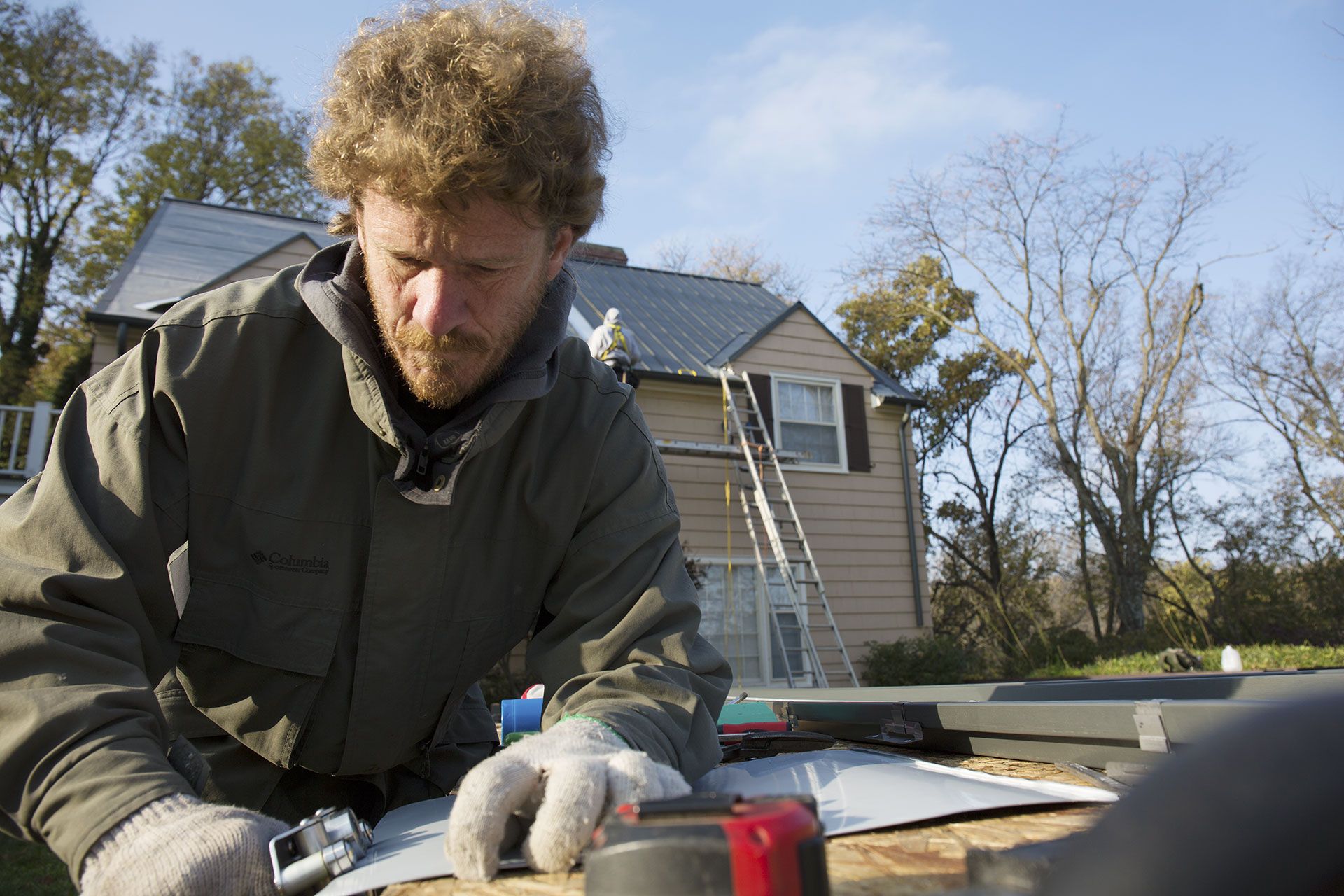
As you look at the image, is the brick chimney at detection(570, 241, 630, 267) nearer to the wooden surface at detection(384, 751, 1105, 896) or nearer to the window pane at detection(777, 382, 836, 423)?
the window pane at detection(777, 382, 836, 423)

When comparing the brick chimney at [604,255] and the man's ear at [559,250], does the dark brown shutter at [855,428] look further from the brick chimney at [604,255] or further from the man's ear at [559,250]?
the man's ear at [559,250]

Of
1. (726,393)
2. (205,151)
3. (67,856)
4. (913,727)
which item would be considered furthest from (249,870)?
(205,151)

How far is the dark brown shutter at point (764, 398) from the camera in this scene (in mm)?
11852

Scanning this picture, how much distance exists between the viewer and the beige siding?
11.2m

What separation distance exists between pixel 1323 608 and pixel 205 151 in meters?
25.2

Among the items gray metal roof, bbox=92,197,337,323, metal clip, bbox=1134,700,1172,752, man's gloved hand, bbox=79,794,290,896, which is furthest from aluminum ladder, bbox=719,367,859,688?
man's gloved hand, bbox=79,794,290,896

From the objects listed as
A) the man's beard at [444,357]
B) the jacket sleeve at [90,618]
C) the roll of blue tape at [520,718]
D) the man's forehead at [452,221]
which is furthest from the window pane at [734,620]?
the jacket sleeve at [90,618]

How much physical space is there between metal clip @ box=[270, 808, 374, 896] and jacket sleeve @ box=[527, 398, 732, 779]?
0.39 metres

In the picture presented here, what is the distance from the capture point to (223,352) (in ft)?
5.25

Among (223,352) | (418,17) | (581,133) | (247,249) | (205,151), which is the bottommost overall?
(223,352)

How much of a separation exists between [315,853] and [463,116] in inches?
47.3

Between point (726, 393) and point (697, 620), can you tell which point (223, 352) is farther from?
point (726, 393)

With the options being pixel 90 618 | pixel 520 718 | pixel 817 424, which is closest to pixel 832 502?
pixel 817 424

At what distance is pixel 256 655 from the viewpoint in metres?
1.61
